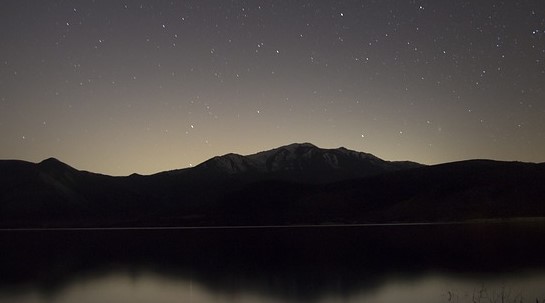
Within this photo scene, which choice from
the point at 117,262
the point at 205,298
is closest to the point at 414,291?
the point at 205,298

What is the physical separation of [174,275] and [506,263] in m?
25.1

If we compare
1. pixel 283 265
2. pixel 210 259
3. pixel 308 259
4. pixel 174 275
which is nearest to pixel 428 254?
pixel 308 259

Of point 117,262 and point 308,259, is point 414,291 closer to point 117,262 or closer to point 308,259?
point 308,259

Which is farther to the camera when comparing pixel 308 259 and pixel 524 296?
pixel 308 259

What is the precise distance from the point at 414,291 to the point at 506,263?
589 inches

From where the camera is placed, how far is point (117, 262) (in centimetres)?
6034

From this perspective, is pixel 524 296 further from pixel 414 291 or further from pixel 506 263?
pixel 506 263

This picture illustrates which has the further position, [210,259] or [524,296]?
[210,259]

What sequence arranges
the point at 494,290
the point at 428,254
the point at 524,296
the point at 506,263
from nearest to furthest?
the point at 524,296, the point at 494,290, the point at 506,263, the point at 428,254

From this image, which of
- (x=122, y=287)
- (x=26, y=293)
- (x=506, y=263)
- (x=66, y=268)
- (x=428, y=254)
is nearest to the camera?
(x=26, y=293)

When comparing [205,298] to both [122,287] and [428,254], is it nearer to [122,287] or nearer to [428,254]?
[122,287]

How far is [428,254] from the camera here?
57.5 m

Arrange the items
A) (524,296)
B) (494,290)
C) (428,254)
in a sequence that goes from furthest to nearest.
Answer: (428,254)
(494,290)
(524,296)

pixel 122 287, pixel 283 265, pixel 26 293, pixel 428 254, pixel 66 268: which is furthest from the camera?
pixel 428 254
